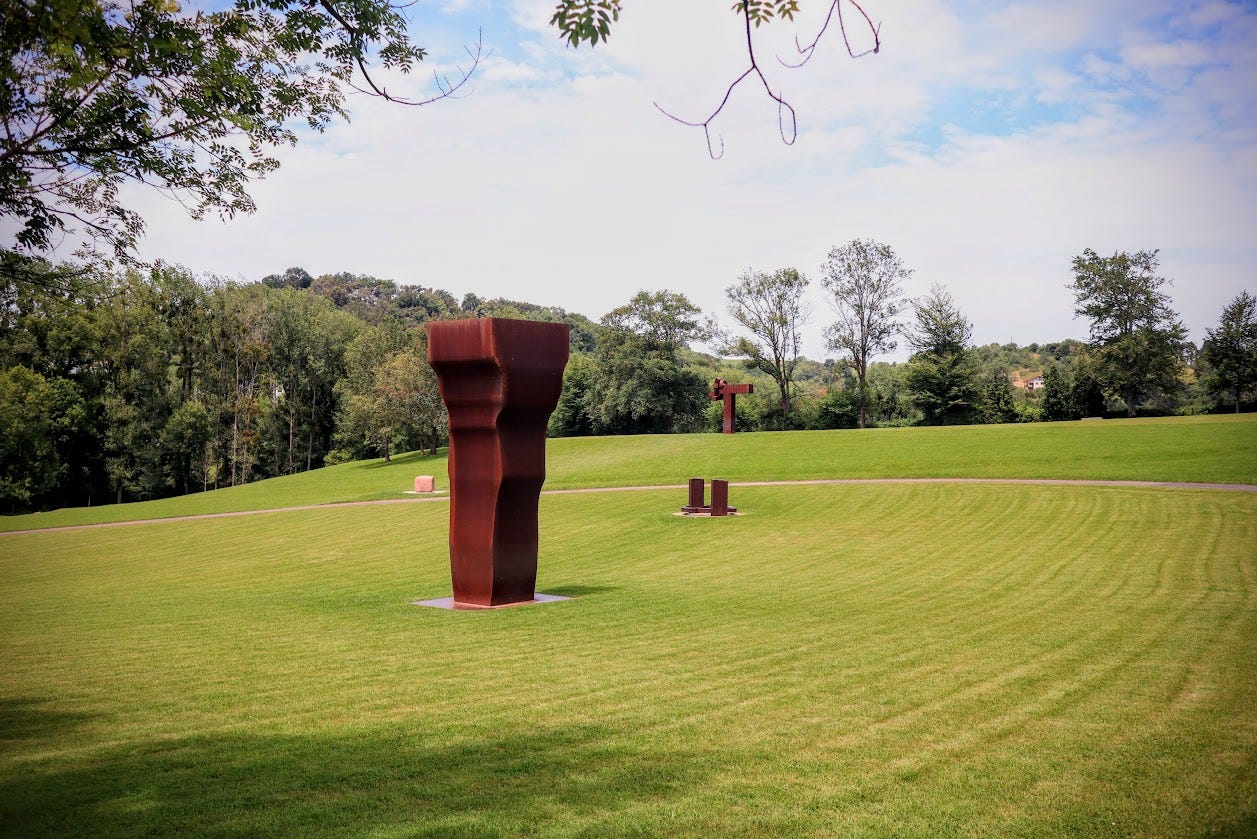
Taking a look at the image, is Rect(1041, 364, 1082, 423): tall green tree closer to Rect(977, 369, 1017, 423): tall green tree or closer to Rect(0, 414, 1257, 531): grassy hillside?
Rect(977, 369, 1017, 423): tall green tree

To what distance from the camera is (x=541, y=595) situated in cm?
1384

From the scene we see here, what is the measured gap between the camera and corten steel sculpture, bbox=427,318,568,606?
12.3 metres

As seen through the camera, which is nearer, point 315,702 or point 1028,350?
point 315,702

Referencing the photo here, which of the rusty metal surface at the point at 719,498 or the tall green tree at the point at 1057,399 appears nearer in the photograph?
the rusty metal surface at the point at 719,498

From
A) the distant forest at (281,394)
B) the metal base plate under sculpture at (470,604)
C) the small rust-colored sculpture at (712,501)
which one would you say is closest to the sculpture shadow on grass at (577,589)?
the metal base plate under sculpture at (470,604)

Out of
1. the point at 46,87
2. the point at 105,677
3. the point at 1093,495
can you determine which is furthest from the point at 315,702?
the point at 1093,495

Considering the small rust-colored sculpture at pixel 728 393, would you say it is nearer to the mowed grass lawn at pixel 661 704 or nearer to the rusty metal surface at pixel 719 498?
the rusty metal surface at pixel 719 498

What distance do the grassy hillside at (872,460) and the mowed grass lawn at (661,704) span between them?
1656cm

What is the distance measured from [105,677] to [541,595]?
654cm

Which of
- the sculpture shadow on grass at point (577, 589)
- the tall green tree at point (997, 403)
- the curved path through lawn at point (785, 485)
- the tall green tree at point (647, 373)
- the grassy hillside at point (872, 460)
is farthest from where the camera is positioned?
the tall green tree at point (647, 373)

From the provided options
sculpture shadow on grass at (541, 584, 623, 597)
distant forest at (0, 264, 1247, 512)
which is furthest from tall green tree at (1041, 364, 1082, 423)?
sculpture shadow on grass at (541, 584, 623, 597)

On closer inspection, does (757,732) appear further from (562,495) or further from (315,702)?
(562,495)

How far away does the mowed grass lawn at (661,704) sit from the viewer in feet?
16.1

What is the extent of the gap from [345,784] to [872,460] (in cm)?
3367
